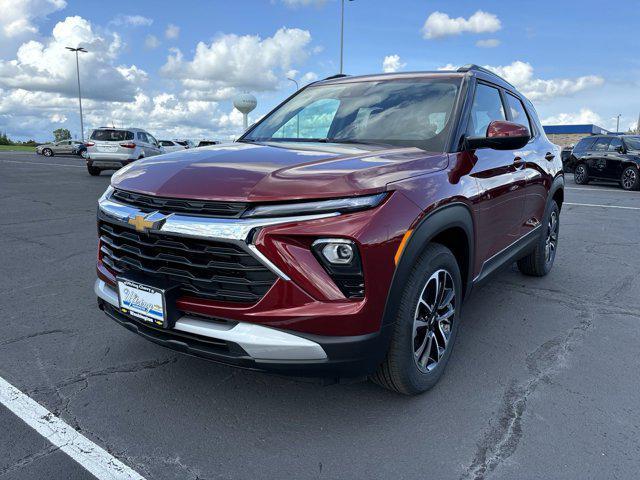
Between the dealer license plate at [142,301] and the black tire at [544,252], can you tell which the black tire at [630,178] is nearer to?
the black tire at [544,252]

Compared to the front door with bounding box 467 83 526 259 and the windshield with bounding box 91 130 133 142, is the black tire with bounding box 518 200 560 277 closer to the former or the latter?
the front door with bounding box 467 83 526 259

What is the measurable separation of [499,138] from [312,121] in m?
1.37

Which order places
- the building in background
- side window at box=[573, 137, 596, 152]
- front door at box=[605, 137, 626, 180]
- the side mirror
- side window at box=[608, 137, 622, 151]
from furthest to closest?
the building in background < side window at box=[573, 137, 596, 152] < side window at box=[608, 137, 622, 151] < front door at box=[605, 137, 626, 180] < the side mirror

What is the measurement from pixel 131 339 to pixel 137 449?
1.25m

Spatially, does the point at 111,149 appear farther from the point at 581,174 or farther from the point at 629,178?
the point at 629,178

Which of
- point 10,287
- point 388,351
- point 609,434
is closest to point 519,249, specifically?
point 609,434

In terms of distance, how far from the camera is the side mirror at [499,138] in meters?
2.95

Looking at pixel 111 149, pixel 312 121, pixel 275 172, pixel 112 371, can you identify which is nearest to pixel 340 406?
pixel 275 172

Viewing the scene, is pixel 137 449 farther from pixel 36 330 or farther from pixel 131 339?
pixel 36 330

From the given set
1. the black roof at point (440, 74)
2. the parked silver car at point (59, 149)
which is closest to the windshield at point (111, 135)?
the black roof at point (440, 74)

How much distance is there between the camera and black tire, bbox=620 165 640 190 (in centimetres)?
1506

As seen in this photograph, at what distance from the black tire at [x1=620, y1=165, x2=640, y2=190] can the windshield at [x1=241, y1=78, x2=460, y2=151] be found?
14.4 metres

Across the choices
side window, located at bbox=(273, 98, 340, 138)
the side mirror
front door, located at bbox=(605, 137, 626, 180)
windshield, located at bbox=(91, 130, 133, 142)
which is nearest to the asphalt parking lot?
the side mirror

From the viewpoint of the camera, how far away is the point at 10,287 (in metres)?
4.45
